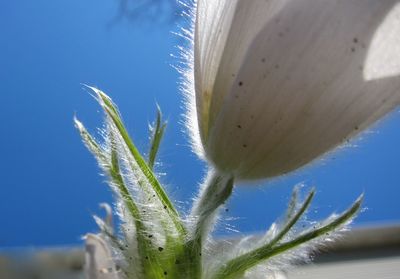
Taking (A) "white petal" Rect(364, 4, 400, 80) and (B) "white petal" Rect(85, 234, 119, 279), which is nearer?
(A) "white petal" Rect(364, 4, 400, 80)

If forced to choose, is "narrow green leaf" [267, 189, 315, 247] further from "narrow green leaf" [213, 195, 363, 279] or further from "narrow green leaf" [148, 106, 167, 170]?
"narrow green leaf" [148, 106, 167, 170]

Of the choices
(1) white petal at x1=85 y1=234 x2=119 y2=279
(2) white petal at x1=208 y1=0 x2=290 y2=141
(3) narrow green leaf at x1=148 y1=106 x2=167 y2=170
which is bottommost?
(1) white petal at x1=85 y1=234 x2=119 y2=279

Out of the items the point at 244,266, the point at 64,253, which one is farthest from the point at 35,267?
the point at 244,266

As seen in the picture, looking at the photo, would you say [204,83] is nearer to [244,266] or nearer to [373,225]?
[244,266]

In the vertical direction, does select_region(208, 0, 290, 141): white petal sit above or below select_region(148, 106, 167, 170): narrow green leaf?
below

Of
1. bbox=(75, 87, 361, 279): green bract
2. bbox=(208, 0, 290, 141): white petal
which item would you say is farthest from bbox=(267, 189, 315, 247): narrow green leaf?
bbox=(208, 0, 290, 141): white petal
